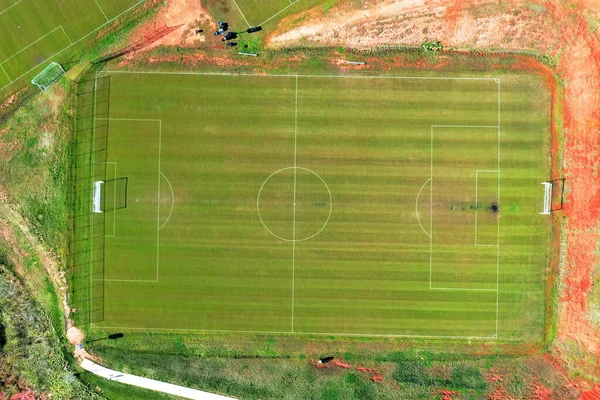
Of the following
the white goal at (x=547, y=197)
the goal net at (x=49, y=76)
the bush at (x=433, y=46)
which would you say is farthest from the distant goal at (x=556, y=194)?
the goal net at (x=49, y=76)

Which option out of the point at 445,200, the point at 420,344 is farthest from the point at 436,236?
the point at 420,344

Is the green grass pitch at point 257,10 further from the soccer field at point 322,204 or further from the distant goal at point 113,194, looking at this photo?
the distant goal at point 113,194

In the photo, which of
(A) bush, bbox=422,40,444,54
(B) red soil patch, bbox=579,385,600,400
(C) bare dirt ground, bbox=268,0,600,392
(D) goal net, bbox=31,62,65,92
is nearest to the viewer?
(B) red soil patch, bbox=579,385,600,400

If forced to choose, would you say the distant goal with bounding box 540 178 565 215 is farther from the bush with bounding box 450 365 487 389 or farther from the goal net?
the goal net

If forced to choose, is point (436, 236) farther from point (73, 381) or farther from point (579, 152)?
point (73, 381)

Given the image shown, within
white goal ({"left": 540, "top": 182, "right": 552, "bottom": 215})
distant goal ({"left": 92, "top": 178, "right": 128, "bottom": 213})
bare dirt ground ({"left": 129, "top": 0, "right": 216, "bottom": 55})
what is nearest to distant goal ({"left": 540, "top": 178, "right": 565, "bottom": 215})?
white goal ({"left": 540, "top": 182, "right": 552, "bottom": 215})

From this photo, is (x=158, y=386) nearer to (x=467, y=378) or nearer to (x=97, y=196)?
(x=97, y=196)
